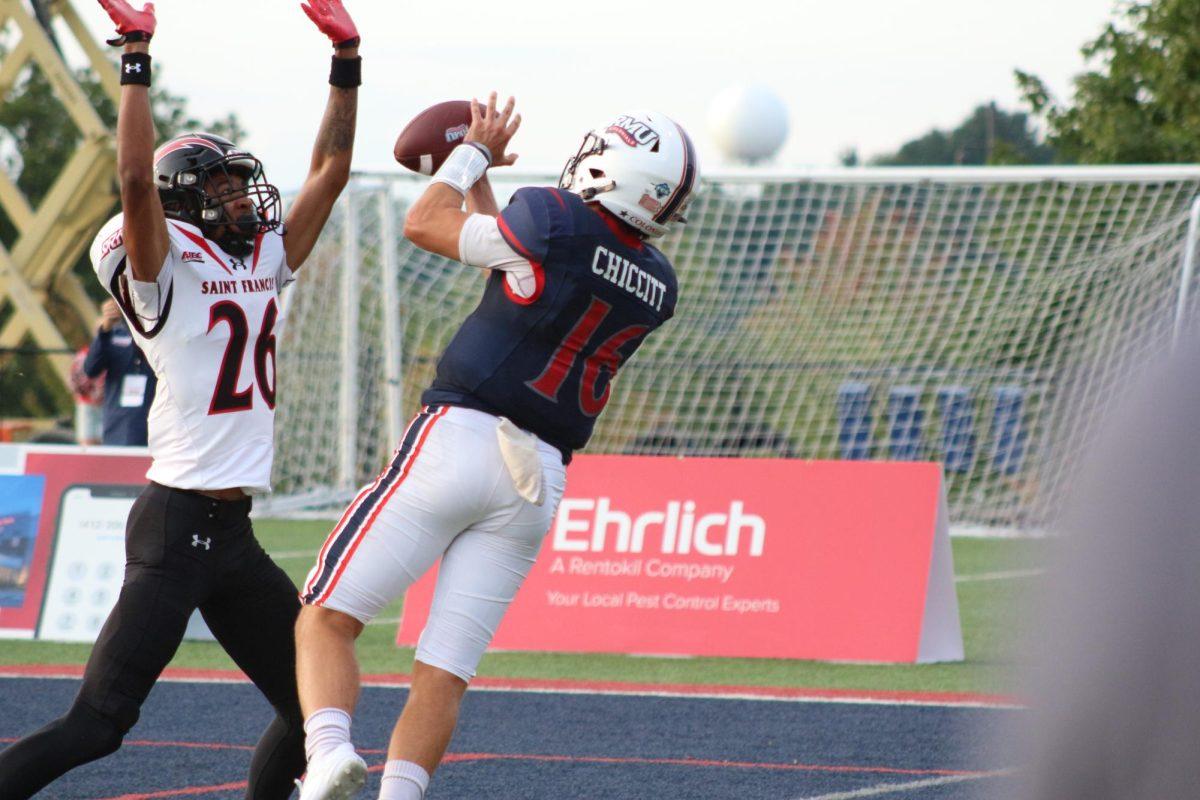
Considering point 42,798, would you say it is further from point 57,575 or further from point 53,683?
point 57,575

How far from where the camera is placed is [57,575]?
29.8 ft

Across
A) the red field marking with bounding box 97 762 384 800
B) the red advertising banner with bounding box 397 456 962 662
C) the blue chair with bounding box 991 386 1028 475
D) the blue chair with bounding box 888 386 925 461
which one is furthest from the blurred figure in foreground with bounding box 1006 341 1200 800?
the blue chair with bounding box 888 386 925 461

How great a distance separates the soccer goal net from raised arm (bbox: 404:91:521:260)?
33.1ft

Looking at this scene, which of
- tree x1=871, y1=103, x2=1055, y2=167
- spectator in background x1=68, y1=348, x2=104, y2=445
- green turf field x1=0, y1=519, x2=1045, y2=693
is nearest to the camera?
green turf field x1=0, y1=519, x2=1045, y2=693

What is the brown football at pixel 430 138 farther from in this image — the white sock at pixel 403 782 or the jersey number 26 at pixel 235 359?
the white sock at pixel 403 782

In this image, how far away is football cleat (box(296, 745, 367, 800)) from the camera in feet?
11.7

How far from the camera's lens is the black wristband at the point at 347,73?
15.3 feet

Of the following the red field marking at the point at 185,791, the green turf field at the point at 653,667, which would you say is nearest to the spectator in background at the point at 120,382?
the green turf field at the point at 653,667

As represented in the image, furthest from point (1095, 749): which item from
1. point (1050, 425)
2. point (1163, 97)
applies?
point (1163, 97)

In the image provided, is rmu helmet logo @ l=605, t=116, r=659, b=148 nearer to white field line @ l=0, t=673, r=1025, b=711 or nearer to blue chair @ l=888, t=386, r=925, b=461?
white field line @ l=0, t=673, r=1025, b=711

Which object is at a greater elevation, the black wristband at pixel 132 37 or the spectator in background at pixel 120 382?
the black wristband at pixel 132 37

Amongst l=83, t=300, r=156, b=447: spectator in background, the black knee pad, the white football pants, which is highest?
the white football pants

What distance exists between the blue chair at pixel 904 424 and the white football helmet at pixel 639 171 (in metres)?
12.8

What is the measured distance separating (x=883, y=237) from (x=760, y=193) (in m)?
1.43
